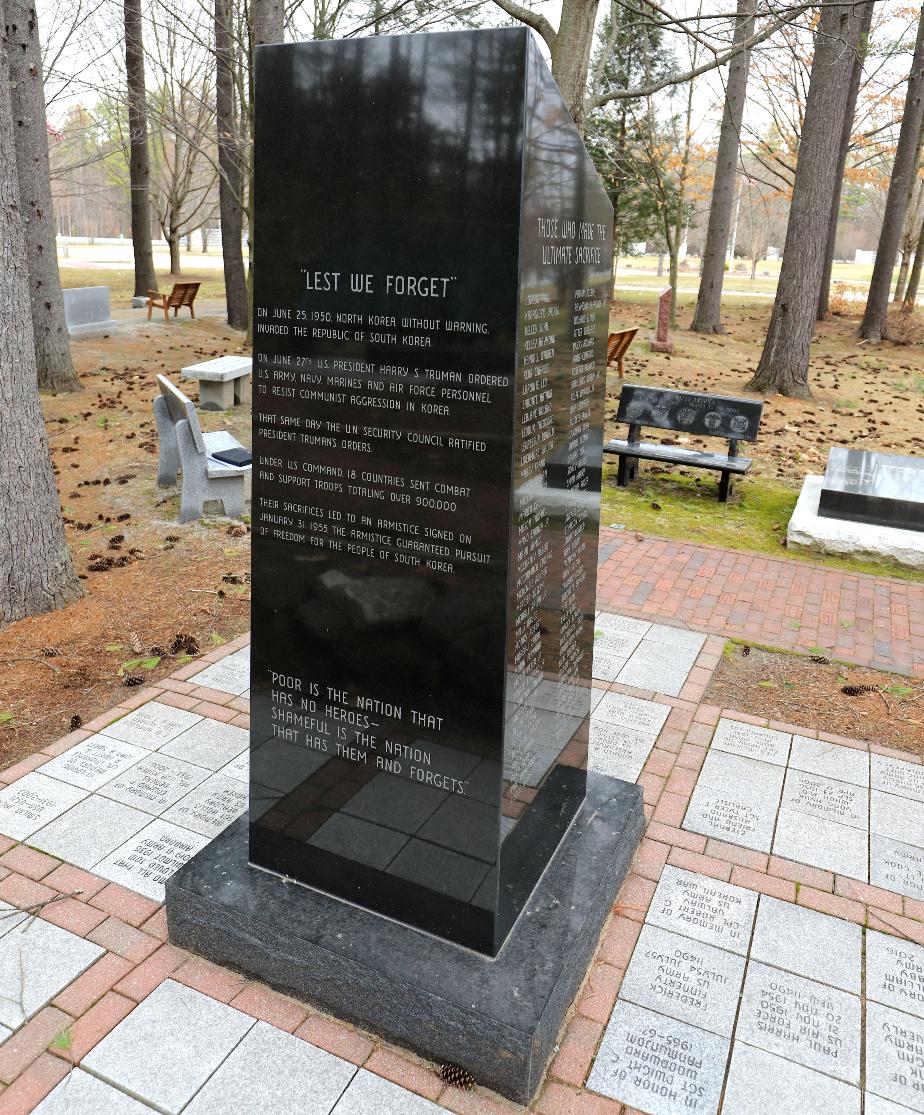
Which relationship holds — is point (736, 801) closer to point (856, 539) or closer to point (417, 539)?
point (417, 539)

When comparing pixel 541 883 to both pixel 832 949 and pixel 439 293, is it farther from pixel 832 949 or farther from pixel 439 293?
pixel 439 293

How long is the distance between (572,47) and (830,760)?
7.19 metres

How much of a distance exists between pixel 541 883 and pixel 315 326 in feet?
6.65

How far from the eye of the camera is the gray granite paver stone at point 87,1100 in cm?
257

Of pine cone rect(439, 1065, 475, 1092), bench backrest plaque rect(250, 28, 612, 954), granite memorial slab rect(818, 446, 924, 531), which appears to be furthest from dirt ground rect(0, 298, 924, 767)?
pine cone rect(439, 1065, 475, 1092)

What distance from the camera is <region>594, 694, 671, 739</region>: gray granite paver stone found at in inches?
192

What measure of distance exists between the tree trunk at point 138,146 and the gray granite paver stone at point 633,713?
13866 mm

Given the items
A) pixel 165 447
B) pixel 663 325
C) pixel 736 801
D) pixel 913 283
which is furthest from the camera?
pixel 913 283

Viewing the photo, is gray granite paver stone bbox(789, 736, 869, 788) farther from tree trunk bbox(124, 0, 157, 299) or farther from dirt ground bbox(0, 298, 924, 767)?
tree trunk bbox(124, 0, 157, 299)

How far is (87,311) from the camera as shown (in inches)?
671

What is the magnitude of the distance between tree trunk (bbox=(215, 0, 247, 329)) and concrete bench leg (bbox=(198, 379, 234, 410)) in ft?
19.1

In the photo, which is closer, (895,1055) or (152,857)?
(895,1055)

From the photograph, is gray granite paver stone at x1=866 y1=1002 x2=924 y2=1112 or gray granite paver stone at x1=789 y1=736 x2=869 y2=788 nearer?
gray granite paver stone at x1=866 y1=1002 x2=924 y2=1112

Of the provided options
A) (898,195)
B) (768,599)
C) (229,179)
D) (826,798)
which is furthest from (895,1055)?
(898,195)
